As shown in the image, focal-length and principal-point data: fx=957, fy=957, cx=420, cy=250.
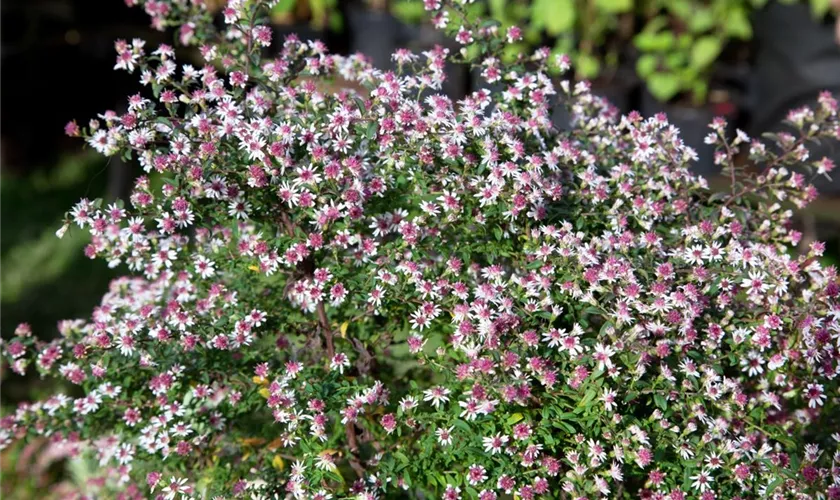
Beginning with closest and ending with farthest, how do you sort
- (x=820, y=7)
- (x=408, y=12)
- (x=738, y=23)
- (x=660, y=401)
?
(x=660, y=401) → (x=820, y=7) → (x=738, y=23) → (x=408, y=12)

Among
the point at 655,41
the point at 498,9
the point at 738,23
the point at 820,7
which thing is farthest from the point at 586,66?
the point at 820,7

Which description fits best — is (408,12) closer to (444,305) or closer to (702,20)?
(702,20)

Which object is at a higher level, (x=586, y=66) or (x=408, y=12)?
(x=408, y=12)

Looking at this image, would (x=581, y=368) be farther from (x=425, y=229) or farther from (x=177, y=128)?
(x=177, y=128)

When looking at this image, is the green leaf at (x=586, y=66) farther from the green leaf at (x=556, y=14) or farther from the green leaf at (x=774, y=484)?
the green leaf at (x=774, y=484)

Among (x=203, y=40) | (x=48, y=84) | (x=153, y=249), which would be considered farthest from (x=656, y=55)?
(x=48, y=84)

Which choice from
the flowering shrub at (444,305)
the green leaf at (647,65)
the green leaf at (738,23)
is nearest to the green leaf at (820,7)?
the green leaf at (738,23)
